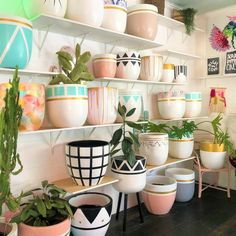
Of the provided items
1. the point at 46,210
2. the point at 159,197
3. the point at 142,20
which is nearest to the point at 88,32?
the point at 142,20

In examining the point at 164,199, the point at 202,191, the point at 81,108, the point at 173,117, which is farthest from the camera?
the point at 202,191

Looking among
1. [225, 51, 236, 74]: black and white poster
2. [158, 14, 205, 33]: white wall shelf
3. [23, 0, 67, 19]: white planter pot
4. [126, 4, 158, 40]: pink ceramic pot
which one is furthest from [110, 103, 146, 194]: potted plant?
[225, 51, 236, 74]: black and white poster

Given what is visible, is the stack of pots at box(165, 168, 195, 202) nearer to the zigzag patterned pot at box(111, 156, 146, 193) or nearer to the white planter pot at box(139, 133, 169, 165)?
the white planter pot at box(139, 133, 169, 165)

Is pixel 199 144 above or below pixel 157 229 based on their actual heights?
above

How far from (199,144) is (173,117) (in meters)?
0.67

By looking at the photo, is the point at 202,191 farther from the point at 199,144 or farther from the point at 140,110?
the point at 140,110

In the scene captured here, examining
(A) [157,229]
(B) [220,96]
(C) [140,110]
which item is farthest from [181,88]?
(A) [157,229]

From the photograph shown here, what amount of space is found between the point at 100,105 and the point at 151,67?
2.11 ft

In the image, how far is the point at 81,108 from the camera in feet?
4.89

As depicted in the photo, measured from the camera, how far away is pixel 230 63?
2.68 metres

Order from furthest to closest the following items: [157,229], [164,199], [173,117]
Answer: [173,117] → [164,199] → [157,229]

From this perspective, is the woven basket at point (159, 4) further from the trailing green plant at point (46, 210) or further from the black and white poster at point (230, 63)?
the trailing green plant at point (46, 210)

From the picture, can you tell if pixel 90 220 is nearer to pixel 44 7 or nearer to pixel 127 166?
pixel 127 166

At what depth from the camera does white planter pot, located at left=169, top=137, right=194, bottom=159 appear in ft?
7.66
